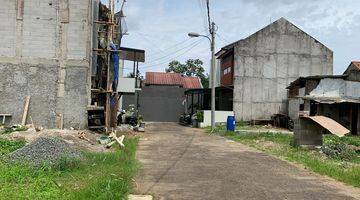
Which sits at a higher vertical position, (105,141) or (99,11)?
(99,11)

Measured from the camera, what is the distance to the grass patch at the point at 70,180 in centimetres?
796

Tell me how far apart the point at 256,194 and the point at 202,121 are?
26.9m

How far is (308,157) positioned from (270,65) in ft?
76.0

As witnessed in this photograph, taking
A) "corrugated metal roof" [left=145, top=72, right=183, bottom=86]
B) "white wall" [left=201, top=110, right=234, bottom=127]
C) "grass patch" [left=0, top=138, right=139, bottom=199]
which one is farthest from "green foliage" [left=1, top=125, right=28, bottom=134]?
"corrugated metal roof" [left=145, top=72, right=183, bottom=86]

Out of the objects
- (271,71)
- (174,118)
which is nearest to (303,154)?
(271,71)

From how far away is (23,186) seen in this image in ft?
28.1

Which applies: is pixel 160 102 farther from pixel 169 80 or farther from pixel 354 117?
pixel 354 117

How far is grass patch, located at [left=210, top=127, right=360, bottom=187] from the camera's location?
12.1m

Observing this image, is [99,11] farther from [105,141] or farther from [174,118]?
[174,118]

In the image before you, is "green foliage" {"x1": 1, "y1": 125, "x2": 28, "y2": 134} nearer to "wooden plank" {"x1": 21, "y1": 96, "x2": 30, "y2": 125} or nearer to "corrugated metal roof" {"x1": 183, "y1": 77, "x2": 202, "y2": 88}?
"wooden plank" {"x1": 21, "y1": 96, "x2": 30, "y2": 125}

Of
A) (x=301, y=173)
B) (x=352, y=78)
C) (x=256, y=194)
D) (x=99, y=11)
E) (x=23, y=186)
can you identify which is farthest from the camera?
(x=352, y=78)

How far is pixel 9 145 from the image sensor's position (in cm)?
1423

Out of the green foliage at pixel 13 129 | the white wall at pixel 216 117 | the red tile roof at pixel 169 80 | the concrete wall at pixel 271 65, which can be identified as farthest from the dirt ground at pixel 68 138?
the red tile roof at pixel 169 80

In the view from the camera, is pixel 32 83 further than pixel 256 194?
Yes
